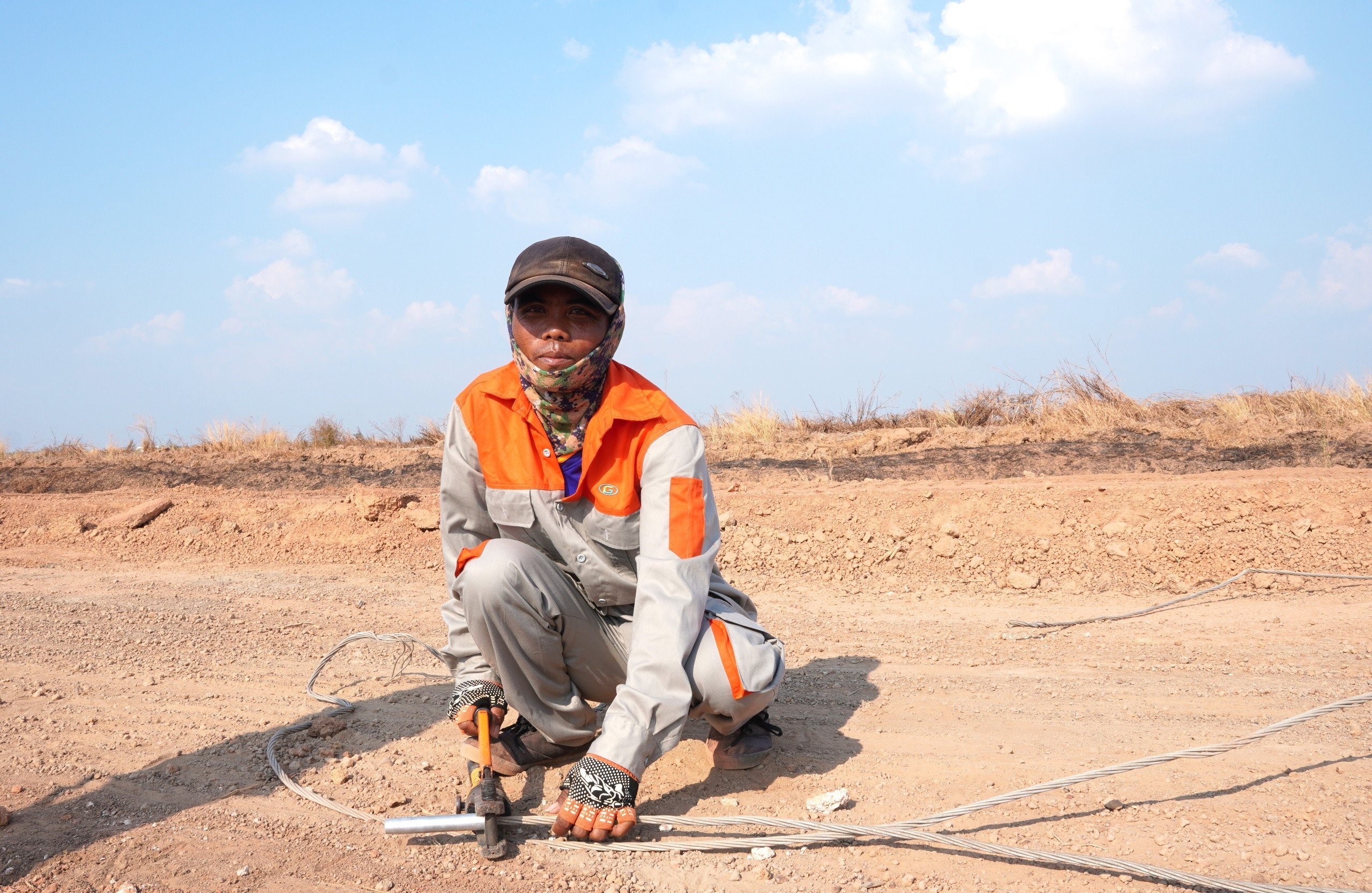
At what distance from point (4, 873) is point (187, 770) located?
673 millimetres

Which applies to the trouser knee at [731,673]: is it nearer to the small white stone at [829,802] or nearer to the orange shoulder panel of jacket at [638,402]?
the small white stone at [829,802]

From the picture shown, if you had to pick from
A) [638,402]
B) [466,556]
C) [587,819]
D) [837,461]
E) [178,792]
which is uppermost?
[638,402]

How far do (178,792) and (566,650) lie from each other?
127cm

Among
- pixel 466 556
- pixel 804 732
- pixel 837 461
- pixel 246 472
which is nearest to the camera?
pixel 466 556

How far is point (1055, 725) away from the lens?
3.30 m

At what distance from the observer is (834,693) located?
377 cm

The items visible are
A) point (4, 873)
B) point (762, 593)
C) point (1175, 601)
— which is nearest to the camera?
point (4, 873)

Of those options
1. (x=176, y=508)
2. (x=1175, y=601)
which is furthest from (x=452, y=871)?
(x=176, y=508)

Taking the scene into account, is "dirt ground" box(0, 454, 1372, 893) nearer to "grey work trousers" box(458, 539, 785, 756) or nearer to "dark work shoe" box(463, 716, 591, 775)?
"dark work shoe" box(463, 716, 591, 775)

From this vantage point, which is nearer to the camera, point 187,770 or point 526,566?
point 526,566

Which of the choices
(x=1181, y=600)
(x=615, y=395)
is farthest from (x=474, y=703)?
(x=1181, y=600)

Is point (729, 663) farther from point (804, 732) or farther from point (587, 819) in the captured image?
point (804, 732)

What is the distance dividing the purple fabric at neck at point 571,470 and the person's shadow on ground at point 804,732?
0.97 m

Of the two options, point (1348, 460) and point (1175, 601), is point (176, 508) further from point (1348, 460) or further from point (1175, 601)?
point (1348, 460)
